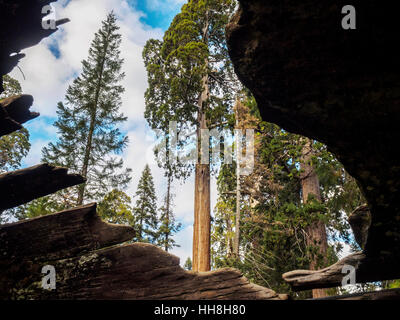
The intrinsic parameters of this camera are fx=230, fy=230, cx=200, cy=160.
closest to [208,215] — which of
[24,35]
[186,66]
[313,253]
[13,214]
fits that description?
[313,253]

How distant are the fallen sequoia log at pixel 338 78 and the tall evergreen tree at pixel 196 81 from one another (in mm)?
7685

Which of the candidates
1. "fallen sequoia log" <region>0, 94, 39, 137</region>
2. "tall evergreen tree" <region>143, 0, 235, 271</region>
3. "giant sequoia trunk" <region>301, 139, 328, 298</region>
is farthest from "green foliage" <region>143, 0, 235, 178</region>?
"fallen sequoia log" <region>0, 94, 39, 137</region>

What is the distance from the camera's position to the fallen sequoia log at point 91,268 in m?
3.33

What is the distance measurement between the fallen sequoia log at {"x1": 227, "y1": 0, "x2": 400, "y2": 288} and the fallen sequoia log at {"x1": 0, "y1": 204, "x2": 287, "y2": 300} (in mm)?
2168

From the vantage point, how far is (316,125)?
3336mm

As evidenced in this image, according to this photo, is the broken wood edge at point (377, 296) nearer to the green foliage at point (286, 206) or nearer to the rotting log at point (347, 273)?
the rotting log at point (347, 273)

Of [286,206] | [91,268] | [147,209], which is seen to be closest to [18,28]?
[91,268]

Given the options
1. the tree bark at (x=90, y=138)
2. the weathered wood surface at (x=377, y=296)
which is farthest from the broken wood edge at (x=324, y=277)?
the tree bark at (x=90, y=138)

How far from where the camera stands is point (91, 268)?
11.3 feet

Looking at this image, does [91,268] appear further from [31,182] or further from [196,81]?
[196,81]

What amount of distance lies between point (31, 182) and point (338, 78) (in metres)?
5.24

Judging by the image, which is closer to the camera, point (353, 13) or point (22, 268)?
point (353, 13)
